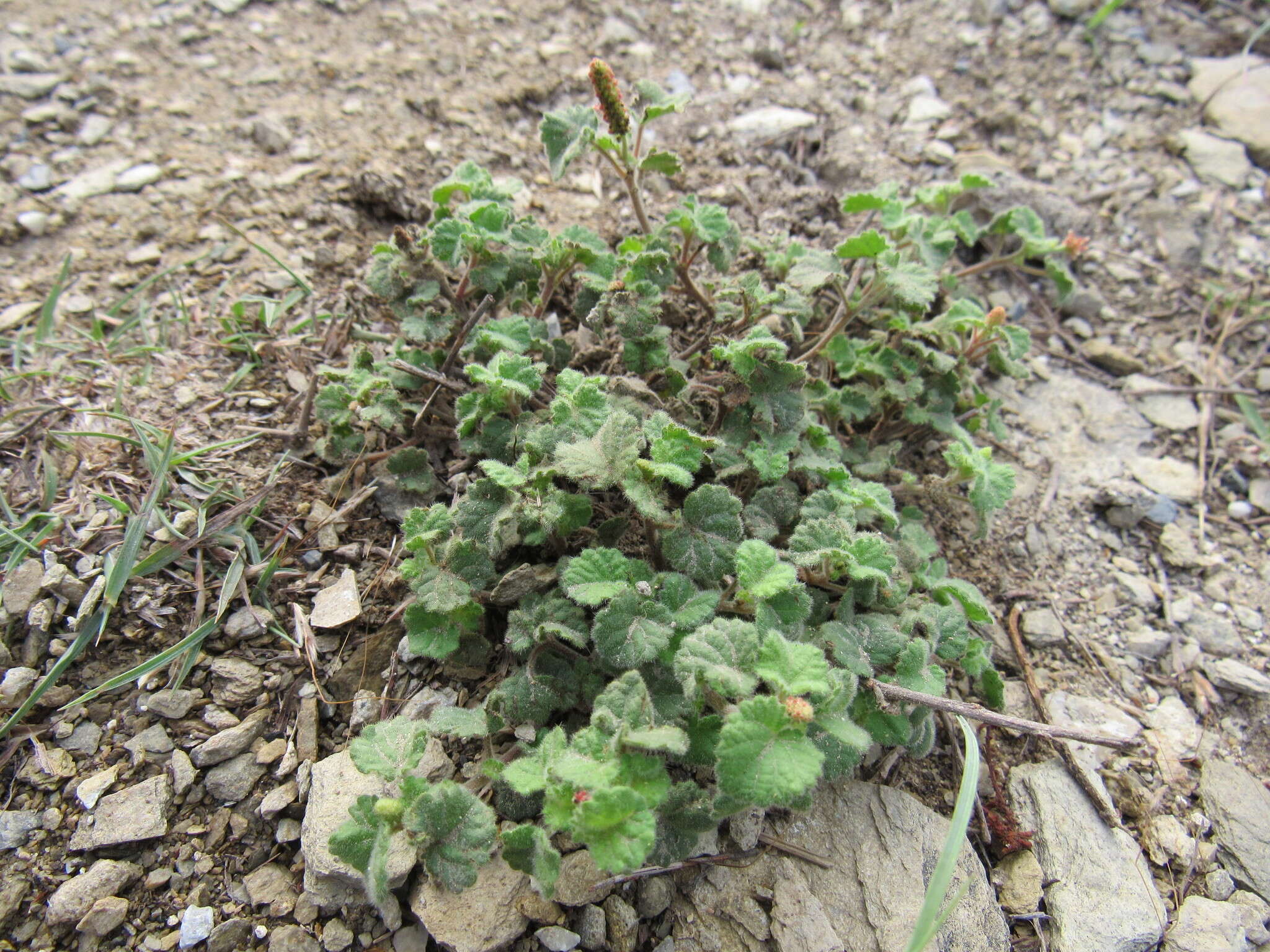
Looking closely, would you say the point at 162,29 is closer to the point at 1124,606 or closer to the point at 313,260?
the point at 313,260

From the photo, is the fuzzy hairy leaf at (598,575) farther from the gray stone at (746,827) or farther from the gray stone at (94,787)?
the gray stone at (94,787)

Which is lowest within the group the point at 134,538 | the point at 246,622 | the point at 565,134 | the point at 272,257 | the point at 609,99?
the point at 246,622

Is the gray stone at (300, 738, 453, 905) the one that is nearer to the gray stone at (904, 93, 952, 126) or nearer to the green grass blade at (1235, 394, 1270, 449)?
the green grass blade at (1235, 394, 1270, 449)

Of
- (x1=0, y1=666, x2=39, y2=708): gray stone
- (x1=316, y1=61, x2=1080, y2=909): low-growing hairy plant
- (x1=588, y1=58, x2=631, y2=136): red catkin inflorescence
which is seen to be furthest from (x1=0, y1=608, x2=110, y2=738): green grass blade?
(x1=588, y1=58, x2=631, y2=136): red catkin inflorescence

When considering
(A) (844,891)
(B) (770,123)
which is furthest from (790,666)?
(B) (770,123)

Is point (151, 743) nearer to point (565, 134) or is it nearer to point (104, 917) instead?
point (104, 917)

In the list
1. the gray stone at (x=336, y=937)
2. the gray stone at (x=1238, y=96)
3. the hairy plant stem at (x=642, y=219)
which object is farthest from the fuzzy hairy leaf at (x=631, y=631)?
the gray stone at (x=1238, y=96)

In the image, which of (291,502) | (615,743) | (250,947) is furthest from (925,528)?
(250,947)
